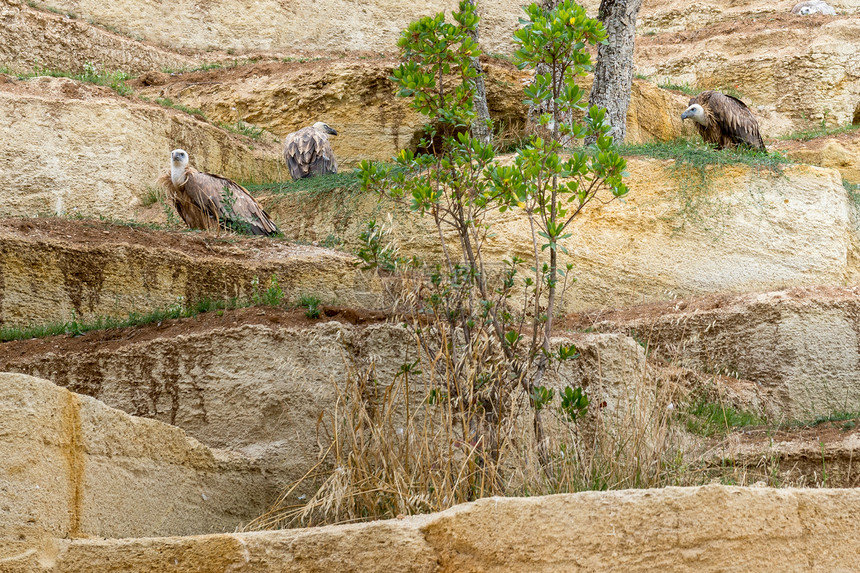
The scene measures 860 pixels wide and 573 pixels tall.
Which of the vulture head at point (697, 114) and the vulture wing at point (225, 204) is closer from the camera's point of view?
the vulture wing at point (225, 204)

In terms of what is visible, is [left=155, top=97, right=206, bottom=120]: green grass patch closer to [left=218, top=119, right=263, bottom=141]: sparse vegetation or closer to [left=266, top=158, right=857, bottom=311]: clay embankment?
[left=218, top=119, right=263, bottom=141]: sparse vegetation

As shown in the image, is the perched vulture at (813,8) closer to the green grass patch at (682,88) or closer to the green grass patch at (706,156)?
the green grass patch at (682,88)

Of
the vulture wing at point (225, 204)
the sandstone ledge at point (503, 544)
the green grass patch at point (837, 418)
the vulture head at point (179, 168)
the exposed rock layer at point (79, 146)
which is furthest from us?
the exposed rock layer at point (79, 146)

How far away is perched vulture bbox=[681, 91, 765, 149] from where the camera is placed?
12.2 m

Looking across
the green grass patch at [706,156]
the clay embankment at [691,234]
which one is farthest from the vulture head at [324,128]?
the green grass patch at [706,156]

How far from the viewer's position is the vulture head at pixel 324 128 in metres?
12.9

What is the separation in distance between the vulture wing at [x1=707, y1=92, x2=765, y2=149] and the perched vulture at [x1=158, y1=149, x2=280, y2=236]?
20.1 ft

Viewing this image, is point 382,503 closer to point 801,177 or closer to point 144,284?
point 144,284

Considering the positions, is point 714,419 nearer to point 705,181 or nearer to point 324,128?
point 705,181

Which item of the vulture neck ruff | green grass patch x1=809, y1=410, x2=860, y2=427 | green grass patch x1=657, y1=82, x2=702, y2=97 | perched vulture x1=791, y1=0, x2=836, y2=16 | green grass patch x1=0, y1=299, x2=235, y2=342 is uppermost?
perched vulture x1=791, y1=0, x2=836, y2=16

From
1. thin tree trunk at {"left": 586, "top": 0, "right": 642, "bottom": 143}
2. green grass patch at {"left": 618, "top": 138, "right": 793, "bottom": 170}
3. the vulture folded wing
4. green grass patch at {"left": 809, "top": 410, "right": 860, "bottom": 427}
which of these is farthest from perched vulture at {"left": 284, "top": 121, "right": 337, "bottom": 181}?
green grass patch at {"left": 809, "top": 410, "right": 860, "bottom": 427}

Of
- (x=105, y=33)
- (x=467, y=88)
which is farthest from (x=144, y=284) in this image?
(x=105, y=33)

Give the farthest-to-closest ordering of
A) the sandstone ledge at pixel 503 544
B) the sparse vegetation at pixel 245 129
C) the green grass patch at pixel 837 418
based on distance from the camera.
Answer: the sparse vegetation at pixel 245 129, the green grass patch at pixel 837 418, the sandstone ledge at pixel 503 544

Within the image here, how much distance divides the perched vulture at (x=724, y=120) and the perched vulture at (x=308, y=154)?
15.4ft
